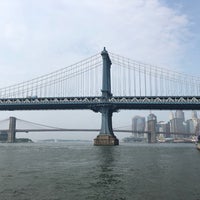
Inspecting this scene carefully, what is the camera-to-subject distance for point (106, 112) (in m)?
86.9

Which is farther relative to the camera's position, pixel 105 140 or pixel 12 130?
pixel 12 130

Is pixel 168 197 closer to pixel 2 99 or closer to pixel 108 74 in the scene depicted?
pixel 108 74

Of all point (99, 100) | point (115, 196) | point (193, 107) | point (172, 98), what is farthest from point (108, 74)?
point (115, 196)

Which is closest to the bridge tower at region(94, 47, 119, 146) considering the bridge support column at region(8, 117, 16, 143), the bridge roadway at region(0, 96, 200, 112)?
the bridge roadway at region(0, 96, 200, 112)

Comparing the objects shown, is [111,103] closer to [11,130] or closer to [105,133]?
[105,133]

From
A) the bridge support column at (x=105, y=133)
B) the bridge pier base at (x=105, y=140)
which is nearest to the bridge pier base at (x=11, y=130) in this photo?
the bridge support column at (x=105, y=133)

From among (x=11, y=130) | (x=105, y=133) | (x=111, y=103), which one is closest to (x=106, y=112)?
(x=111, y=103)

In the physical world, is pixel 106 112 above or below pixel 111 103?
below

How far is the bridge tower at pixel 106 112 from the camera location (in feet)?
273

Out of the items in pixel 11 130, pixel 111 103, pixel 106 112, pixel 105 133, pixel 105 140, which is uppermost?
pixel 111 103

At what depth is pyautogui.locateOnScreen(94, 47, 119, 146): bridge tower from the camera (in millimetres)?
83162

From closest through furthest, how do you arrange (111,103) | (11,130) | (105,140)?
(105,140), (111,103), (11,130)

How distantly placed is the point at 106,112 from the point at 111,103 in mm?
2880

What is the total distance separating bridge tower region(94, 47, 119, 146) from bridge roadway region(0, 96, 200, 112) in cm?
62
